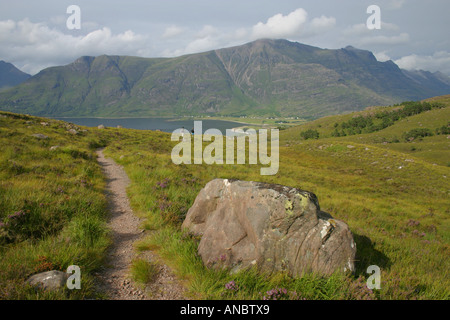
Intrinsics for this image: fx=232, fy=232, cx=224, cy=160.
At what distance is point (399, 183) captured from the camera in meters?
33.1

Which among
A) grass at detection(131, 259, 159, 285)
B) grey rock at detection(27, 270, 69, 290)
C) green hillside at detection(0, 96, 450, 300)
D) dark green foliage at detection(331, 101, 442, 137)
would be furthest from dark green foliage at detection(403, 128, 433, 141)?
grey rock at detection(27, 270, 69, 290)

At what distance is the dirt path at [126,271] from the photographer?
503 centimetres

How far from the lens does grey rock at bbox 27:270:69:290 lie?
437 cm

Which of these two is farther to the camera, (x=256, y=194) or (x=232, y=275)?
(x=256, y=194)

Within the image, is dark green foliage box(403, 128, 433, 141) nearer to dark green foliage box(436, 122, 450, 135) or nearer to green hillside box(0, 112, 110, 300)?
dark green foliage box(436, 122, 450, 135)

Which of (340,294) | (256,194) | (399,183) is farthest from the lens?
(399,183)

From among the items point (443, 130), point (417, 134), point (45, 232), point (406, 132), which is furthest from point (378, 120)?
point (45, 232)

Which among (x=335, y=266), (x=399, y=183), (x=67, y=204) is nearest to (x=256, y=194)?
(x=335, y=266)

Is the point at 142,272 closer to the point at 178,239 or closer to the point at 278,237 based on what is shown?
the point at 178,239

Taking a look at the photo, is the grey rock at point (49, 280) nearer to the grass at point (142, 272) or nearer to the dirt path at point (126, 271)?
the dirt path at point (126, 271)

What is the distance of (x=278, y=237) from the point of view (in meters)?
5.96

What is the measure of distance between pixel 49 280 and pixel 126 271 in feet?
5.57

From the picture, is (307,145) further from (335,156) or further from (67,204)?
(67,204)
